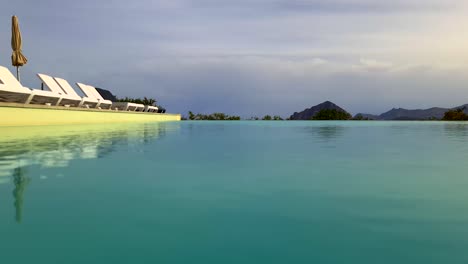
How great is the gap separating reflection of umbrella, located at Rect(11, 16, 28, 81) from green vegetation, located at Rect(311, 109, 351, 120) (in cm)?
2064

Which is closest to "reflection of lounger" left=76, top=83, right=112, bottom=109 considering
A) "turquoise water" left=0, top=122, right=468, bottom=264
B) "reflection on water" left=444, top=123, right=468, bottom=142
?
"reflection on water" left=444, top=123, right=468, bottom=142

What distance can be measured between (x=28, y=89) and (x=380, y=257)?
40.2 feet

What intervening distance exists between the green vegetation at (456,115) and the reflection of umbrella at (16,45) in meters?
25.9

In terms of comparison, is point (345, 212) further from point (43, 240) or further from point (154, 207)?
point (43, 240)

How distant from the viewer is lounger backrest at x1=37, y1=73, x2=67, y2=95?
15.4m

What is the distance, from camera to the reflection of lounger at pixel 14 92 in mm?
10680

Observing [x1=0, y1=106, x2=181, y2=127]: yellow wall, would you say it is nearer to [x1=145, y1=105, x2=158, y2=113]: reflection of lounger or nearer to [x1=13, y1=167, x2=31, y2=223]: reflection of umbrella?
[x1=145, y1=105, x2=158, y2=113]: reflection of lounger

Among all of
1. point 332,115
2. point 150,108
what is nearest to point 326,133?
point 332,115

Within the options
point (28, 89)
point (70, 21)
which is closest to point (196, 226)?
point (28, 89)

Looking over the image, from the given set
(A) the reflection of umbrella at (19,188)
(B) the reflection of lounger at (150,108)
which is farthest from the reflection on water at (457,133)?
(B) the reflection of lounger at (150,108)

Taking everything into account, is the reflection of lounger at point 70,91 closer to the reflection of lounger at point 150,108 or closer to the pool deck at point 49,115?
the pool deck at point 49,115

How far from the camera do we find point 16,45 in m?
13.3

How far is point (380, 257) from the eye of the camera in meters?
1.49

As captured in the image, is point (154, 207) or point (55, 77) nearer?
point (154, 207)
